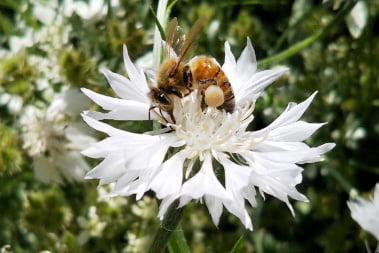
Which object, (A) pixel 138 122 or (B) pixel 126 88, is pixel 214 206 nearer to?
(B) pixel 126 88

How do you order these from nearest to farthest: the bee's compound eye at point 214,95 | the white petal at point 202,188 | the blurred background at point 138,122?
1. the white petal at point 202,188
2. the bee's compound eye at point 214,95
3. the blurred background at point 138,122

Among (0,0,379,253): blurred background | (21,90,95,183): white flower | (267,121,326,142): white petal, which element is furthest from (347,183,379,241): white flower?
(21,90,95,183): white flower

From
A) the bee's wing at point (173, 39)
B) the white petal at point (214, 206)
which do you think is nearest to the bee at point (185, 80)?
the bee's wing at point (173, 39)

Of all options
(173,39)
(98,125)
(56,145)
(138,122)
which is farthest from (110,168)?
(56,145)

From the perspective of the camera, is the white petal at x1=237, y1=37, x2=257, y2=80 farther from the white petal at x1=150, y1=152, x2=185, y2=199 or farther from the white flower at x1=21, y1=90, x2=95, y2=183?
the white flower at x1=21, y1=90, x2=95, y2=183

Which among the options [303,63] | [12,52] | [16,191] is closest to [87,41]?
[12,52]

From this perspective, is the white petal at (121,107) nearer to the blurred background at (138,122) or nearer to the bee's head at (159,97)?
the bee's head at (159,97)
